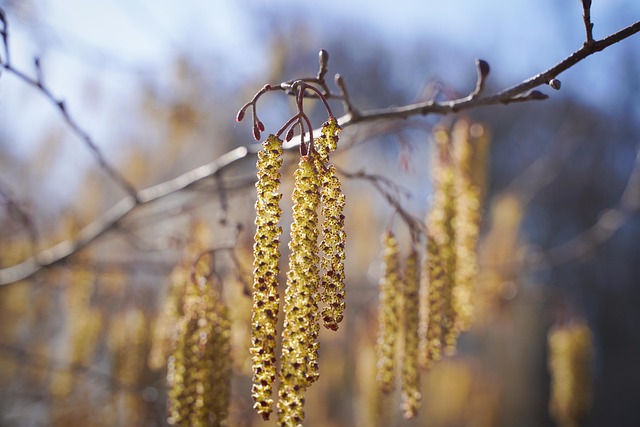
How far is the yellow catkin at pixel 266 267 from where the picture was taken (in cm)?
70

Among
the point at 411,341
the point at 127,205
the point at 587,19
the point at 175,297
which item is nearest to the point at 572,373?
the point at 411,341

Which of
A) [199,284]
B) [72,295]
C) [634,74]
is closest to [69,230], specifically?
[72,295]

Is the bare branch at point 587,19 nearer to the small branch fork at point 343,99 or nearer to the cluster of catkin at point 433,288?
the small branch fork at point 343,99

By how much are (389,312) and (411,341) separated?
0.23ft

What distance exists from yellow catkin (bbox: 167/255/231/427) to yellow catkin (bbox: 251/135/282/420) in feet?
1.10

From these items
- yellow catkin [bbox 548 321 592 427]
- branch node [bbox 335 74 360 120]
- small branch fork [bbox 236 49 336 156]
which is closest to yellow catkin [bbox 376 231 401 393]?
branch node [bbox 335 74 360 120]

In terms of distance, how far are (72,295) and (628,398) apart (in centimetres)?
827

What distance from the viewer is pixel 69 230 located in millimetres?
2068

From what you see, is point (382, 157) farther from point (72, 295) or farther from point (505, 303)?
point (72, 295)

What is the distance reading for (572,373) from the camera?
8.13 feet

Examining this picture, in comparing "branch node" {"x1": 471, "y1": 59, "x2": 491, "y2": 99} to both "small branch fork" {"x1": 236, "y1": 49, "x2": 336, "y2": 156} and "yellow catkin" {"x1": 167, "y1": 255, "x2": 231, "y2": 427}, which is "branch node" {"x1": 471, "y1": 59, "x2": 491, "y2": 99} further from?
"yellow catkin" {"x1": 167, "y1": 255, "x2": 231, "y2": 427}

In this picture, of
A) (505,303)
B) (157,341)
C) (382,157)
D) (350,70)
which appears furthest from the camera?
(350,70)

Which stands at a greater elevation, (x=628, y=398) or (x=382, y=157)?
(x=382, y=157)

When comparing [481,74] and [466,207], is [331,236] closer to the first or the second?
[481,74]
